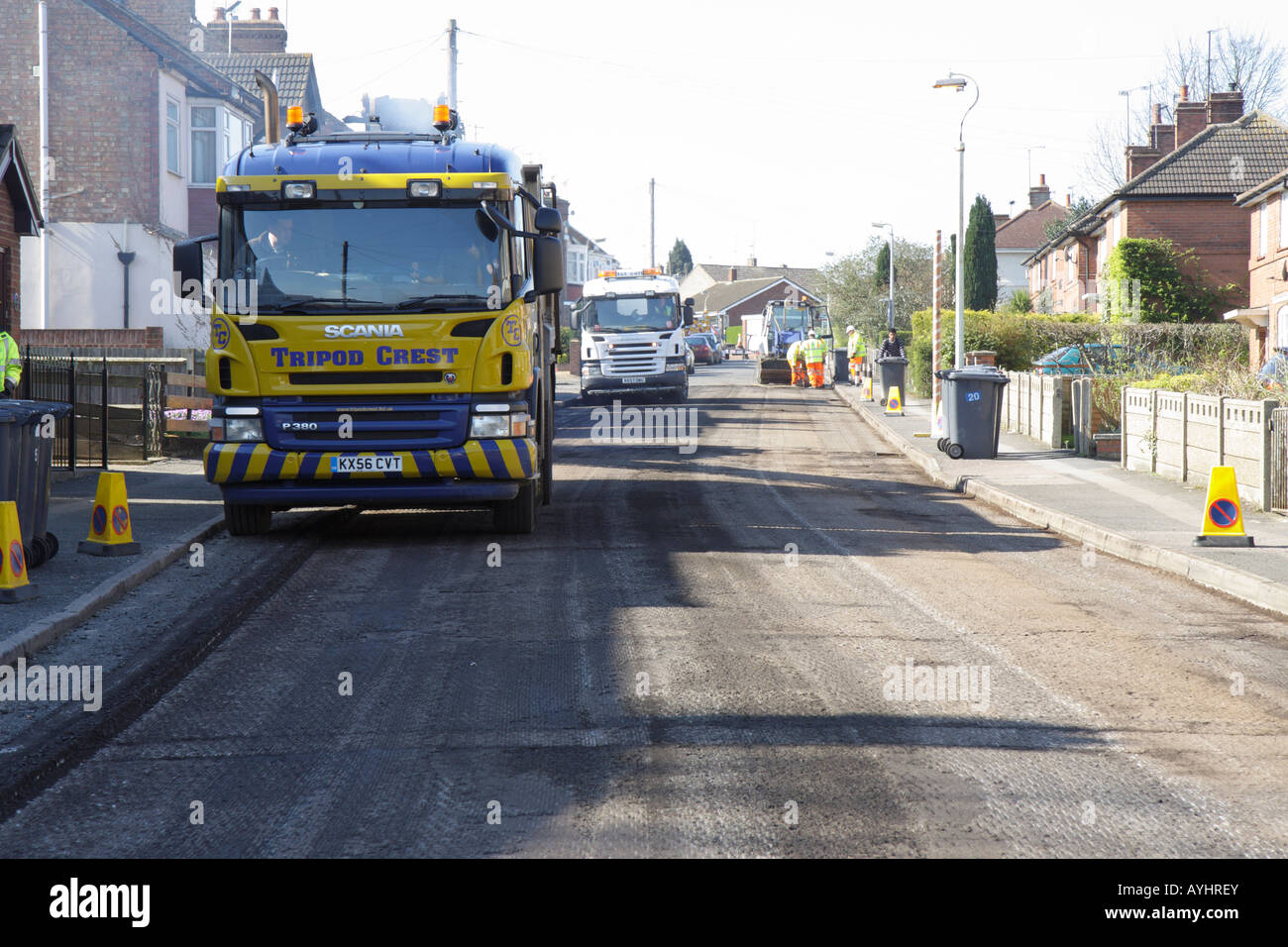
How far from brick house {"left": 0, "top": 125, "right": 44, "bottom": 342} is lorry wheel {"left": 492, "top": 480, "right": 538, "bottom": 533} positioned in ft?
31.8

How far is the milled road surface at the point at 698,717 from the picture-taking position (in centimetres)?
454

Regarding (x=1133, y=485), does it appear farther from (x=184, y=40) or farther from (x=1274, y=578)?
(x=184, y=40)

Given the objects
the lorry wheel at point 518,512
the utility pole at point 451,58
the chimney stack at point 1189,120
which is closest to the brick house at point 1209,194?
the chimney stack at point 1189,120

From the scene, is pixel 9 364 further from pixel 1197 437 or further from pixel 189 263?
pixel 1197 437

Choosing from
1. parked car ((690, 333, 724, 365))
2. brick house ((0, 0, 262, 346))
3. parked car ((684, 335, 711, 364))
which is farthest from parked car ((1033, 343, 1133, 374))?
parked car ((690, 333, 724, 365))

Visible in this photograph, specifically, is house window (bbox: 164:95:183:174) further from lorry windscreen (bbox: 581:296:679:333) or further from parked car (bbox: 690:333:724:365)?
parked car (bbox: 690:333:724:365)

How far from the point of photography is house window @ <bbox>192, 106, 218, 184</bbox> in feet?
111

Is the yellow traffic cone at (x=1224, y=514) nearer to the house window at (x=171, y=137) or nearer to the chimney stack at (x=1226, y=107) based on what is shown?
the house window at (x=171, y=137)

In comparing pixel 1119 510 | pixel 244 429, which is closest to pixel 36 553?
pixel 244 429

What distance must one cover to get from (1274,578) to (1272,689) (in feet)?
9.79

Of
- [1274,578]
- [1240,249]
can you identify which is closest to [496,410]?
[1274,578]

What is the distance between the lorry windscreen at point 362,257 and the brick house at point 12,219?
844cm

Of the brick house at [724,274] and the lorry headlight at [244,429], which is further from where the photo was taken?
the brick house at [724,274]
